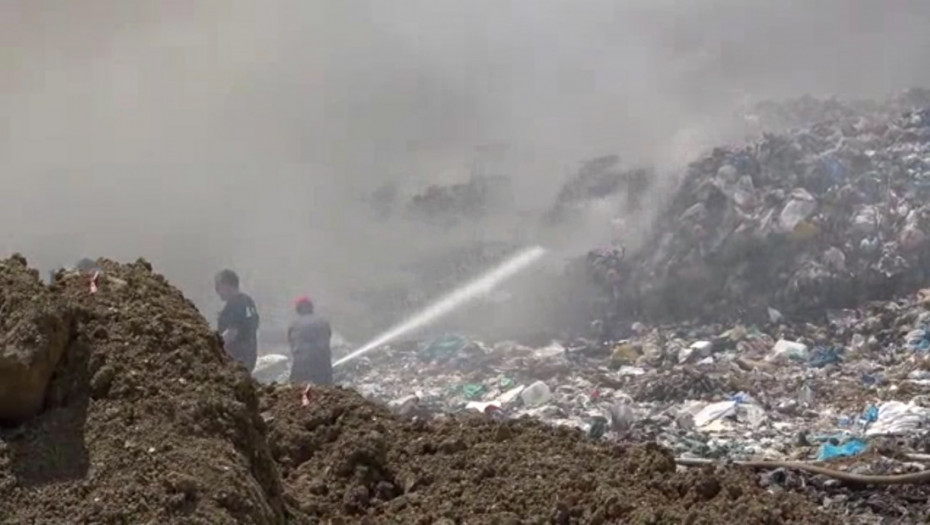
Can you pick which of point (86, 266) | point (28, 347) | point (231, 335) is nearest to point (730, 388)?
point (231, 335)

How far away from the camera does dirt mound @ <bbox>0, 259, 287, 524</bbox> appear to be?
2820 mm

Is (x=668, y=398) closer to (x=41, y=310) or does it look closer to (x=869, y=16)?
(x=41, y=310)

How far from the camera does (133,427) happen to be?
3.04m

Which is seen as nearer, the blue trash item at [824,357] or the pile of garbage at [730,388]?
the pile of garbage at [730,388]

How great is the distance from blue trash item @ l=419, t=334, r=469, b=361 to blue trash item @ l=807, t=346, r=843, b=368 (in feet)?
9.16

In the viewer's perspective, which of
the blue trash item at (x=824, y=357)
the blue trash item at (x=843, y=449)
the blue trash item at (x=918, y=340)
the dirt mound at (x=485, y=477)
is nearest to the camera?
the dirt mound at (x=485, y=477)

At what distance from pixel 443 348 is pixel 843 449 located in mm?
4889

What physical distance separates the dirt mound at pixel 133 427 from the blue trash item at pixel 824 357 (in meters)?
6.15

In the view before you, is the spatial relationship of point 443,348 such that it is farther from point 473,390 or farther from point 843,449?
point 843,449

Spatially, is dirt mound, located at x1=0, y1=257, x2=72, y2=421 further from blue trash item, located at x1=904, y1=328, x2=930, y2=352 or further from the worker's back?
blue trash item, located at x1=904, y1=328, x2=930, y2=352

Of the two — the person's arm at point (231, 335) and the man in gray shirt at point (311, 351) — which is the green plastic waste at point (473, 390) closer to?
the man in gray shirt at point (311, 351)

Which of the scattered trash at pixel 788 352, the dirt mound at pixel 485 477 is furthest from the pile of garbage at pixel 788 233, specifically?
the dirt mound at pixel 485 477

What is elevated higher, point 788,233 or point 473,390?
point 788,233

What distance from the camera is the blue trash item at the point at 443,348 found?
10344mm
